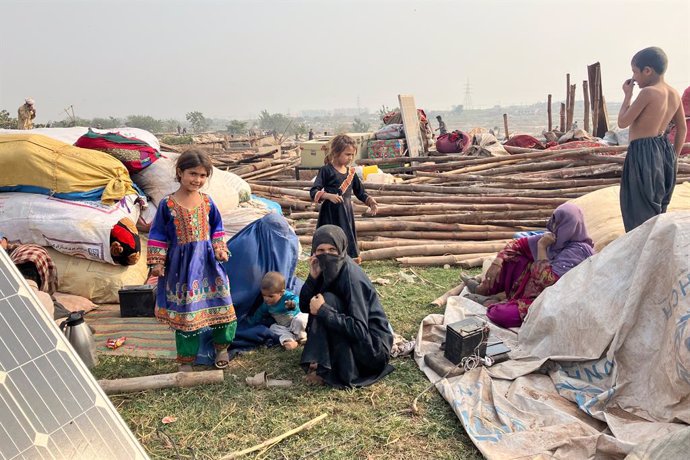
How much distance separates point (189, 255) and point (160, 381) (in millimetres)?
836

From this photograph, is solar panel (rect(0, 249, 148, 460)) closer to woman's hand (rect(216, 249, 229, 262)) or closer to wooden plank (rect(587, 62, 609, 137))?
woman's hand (rect(216, 249, 229, 262))

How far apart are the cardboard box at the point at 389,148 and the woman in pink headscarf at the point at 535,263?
8.11 metres

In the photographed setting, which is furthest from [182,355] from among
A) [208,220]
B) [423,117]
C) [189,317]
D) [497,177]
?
[423,117]

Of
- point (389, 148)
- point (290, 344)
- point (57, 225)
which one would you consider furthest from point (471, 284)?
point (389, 148)

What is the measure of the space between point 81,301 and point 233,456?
260 centimetres

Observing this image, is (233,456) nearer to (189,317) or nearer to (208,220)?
(189,317)

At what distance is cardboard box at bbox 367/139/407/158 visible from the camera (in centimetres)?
1194

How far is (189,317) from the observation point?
2902mm

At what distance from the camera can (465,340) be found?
9.64 feet

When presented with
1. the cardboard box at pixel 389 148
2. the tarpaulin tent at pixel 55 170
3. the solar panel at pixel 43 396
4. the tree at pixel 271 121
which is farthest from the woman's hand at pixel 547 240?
the tree at pixel 271 121

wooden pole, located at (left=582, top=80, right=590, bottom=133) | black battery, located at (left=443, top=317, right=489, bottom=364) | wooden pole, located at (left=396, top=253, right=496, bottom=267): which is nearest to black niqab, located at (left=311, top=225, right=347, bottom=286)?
black battery, located at (left=443, top=317, right=489, bottom=364)

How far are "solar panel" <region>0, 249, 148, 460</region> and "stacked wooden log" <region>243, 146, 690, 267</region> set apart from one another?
13.4ft

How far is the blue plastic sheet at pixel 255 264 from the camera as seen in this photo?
3.50 m

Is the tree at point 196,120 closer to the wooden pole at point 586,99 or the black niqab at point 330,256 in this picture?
the wooden pole at point 586,99
